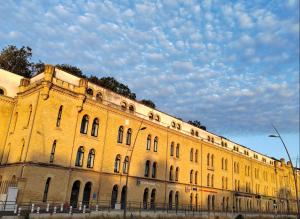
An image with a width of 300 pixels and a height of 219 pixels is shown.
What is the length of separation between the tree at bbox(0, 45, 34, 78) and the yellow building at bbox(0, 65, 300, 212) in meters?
19.5

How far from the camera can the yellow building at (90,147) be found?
30859 mm

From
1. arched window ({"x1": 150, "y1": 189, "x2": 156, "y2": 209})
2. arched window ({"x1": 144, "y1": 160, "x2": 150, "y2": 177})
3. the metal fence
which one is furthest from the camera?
arched window ({"x1": 144, "y1": 160, "x2": 150, "y2": 177})

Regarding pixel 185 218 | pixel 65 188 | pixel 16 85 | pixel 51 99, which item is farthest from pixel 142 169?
pixel 16 85

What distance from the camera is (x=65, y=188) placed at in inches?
1235

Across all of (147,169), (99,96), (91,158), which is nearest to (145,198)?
(147,169)

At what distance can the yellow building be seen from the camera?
1215 inches

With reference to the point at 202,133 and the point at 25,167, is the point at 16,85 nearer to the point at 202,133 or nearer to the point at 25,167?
the point at 25,167

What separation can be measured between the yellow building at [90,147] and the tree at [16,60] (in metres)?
19.5

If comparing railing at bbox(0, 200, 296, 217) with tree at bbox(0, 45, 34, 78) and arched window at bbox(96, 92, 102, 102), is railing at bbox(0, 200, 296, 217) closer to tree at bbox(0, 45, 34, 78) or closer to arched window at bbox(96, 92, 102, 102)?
arched window at bbox(96, 92, 102, 102)

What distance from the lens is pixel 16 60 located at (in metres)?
56.3

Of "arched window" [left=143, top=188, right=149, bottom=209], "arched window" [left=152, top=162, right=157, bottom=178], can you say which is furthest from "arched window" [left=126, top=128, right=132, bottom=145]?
"arched window" [left=143, top=188, right=149, bottom=209]

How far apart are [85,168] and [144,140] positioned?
11.6m

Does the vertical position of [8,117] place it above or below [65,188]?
above

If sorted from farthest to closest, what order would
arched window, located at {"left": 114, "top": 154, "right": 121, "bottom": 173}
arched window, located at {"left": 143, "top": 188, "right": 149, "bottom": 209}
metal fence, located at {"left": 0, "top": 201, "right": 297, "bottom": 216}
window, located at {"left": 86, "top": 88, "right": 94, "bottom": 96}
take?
arched window, located at {"left": 143, "top": 188, "right": 149, "bottom": 209}
arched window, located at {"left": 114, "top": 154, "right": 121, "bottom": 173}
window, located at {"left": 86, "top": 88, "right": 94, "bottom": 96}
metal fence, located at {"left": 0, "top": 201, "right": 297, "bottom": 216}
